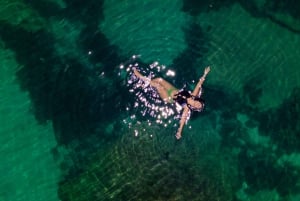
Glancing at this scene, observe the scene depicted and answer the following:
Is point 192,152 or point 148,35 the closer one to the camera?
point 192,152

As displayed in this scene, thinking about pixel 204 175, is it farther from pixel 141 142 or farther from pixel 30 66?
pixel 30 66

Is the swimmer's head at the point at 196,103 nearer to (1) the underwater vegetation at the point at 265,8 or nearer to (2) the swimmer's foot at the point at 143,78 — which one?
(2) the swimmer's foot at the point at 143,78

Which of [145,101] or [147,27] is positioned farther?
[147,27]

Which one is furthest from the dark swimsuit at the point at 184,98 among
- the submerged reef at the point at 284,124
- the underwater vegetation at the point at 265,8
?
the underwater vegetation at the point at 265,8

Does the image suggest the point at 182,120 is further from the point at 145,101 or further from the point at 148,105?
the point at 145,101

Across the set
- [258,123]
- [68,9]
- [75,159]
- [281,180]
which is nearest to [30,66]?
[68,9]

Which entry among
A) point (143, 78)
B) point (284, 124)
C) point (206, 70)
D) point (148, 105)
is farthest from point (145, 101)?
point (284, 124)

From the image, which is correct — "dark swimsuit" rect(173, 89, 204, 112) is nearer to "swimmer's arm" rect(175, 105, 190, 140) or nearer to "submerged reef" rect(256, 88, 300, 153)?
"swimmer's arm" rect(175, 105, 190, 140)
